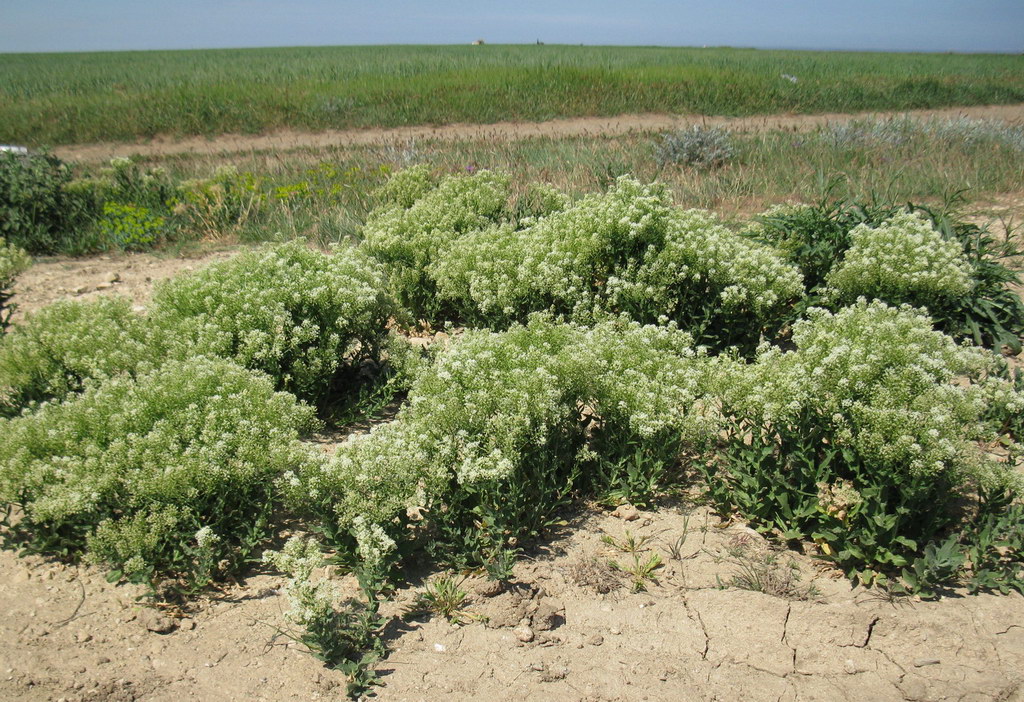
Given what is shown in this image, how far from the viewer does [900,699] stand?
8.99ft

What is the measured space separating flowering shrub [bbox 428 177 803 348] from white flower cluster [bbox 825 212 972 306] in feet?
1.29

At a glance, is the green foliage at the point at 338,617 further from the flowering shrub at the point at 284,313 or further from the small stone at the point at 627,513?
the flowering shrub at the point at 284,313

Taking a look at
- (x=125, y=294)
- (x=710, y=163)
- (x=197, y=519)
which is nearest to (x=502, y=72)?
(x=710, y=163)

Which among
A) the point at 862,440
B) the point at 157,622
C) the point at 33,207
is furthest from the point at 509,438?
the point at 33,207

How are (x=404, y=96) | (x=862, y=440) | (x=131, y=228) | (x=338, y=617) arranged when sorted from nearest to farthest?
(x=338, y=617)
(x=862, y=440)
(x=131, y=228)
(x=404, y=96)

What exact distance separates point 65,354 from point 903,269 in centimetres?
549

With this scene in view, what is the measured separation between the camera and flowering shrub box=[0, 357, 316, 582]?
316 centimetres

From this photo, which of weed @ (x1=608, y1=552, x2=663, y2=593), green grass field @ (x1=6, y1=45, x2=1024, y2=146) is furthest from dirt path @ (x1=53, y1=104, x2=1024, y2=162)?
weed @ (x1=608, y1=552, x2=663, y2=593)

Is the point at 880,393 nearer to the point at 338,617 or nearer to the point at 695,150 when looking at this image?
the point at 338,617

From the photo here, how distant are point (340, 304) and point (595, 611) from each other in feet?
8.27

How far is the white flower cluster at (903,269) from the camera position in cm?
504

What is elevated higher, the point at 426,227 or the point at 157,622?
the point at 426,227

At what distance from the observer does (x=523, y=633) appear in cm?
306

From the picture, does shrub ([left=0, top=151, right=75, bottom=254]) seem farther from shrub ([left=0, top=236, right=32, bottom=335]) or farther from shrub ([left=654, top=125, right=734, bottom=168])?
shrub ([left=654, top=125, right=734, bottom=168])
